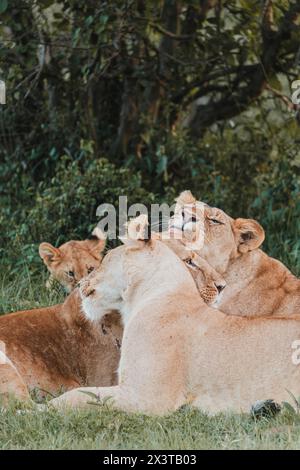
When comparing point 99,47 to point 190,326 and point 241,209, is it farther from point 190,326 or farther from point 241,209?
point 190,326

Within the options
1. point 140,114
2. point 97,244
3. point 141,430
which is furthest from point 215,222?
point 140,114

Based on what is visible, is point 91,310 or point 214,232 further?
point 214,232

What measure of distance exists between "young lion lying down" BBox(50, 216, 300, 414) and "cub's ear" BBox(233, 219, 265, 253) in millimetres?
812

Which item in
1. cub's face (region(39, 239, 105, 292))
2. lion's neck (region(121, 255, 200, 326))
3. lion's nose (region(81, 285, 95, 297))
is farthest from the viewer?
cub's face (region(39, 239, 105, 292))

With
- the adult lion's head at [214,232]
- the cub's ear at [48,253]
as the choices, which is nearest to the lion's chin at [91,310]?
the adult lion's head at [214,232]

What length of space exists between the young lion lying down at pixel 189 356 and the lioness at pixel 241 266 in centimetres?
65

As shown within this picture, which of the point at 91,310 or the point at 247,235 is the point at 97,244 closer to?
the point at 247,235

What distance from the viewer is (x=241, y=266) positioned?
5.82m

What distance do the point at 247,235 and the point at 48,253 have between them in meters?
1.63

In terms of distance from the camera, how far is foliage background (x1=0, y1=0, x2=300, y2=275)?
8.02m

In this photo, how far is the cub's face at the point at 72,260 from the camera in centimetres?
674

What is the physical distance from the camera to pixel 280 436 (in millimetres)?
4383
